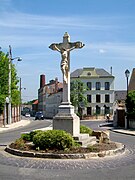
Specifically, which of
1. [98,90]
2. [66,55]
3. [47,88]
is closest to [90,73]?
[98,90]

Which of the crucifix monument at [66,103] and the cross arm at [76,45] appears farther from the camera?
the cross arm at [76,45]

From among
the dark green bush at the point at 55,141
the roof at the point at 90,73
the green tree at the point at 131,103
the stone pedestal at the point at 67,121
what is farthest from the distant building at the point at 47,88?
the dark green bush at the point at 55,141

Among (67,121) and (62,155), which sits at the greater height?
(67,121)

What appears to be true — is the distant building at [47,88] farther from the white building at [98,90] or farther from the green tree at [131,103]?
the green tree at [131,103]

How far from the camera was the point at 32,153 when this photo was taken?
1220 centimetres

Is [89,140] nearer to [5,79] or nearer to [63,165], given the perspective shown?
[63,165]

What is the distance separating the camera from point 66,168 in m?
10.3

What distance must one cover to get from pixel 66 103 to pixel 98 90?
59.1 metres

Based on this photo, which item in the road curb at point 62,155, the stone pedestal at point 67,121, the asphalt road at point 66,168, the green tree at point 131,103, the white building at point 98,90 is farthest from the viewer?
the white building at point 98,90

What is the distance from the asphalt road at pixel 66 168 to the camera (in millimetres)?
9031

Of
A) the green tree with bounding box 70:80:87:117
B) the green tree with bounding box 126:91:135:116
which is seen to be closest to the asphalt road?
the green tree with bounding box 126:91:135:116

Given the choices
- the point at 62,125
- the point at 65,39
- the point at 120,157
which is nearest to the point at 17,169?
the point at 120,157

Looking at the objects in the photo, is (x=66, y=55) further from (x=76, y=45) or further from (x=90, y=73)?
(x=90, y=73)

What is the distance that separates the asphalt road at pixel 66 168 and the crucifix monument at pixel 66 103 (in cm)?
332
